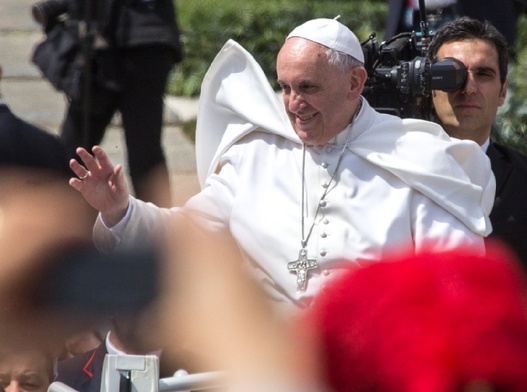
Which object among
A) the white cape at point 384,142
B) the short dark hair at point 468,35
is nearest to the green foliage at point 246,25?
the short dark hair at point 468,35

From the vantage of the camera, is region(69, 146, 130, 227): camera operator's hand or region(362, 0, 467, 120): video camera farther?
region(362, 0, 467, 120): video camera

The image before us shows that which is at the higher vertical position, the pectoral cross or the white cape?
the white cape

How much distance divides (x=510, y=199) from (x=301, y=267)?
918 mm

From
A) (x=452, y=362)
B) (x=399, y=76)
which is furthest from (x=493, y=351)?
(x=399, y=76)

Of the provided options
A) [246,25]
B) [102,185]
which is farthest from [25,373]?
[246,25]

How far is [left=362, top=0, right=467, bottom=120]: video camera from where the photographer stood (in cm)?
383

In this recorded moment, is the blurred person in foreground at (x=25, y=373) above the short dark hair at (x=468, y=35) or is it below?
below

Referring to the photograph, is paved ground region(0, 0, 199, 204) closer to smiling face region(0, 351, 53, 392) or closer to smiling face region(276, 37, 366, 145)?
smiling face region(276, 37, 366, 145)

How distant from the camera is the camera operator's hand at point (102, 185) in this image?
3.22 metres

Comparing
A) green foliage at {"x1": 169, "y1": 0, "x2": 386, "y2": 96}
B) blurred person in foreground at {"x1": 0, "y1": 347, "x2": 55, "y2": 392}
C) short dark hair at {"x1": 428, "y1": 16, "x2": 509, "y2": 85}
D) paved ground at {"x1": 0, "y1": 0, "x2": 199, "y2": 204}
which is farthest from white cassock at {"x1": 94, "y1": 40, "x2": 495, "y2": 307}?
green foliage at {"x1": 169, "y1": 0, "x2": 386, "y2": 96}

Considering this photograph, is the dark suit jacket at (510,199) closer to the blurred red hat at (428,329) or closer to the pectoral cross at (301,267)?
the pectoral cross at (301,267)

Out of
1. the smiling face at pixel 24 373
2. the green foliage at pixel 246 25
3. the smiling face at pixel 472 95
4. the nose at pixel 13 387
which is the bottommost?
the green foliage at pixel 246 25

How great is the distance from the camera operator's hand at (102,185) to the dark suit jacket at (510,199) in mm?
1194

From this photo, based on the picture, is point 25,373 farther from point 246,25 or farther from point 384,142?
point 246,25
